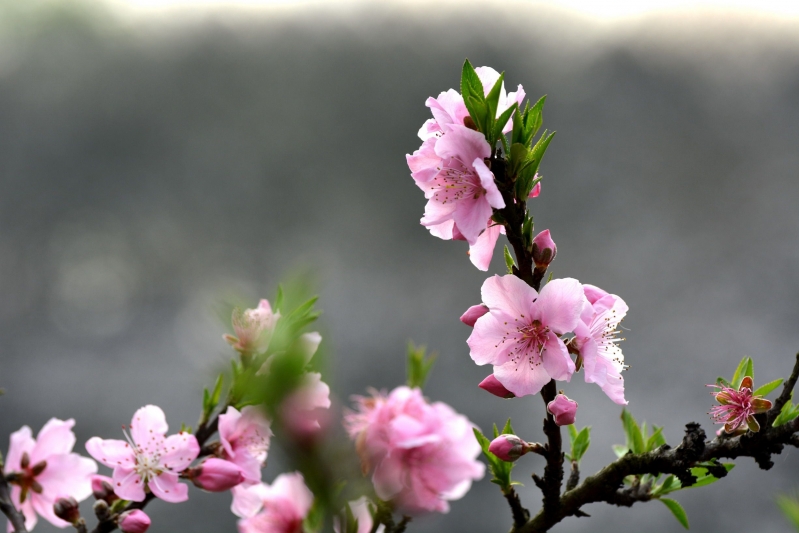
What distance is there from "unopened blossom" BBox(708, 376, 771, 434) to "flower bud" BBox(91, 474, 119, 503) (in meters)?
0.56

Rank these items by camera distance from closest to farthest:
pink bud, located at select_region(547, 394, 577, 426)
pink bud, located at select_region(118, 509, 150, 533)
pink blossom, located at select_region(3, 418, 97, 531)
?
pink bud, located at select_region(547, 394, 577, 426) → pink bud, located at select_region(118, 509, 150, 533) → pink blossom, located at select_region(3, 418, 97, 531)

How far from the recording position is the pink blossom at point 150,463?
648 millimetres

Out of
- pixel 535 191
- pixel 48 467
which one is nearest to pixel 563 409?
pixel 535 191

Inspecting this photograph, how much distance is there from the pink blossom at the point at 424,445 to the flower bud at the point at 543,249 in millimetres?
168

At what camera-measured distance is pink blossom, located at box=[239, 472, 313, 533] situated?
2.10 ft

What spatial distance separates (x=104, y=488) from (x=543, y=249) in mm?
485

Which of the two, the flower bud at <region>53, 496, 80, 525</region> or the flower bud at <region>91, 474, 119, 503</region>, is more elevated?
the flower bud at <region>91, 474, 119, 503</region>

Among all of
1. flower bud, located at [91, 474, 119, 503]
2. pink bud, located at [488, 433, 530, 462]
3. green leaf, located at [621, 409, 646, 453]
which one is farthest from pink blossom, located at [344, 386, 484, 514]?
flower bud, located at [91, 474, 119, 503]

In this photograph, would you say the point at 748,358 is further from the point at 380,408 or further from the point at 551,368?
the point at 380,408

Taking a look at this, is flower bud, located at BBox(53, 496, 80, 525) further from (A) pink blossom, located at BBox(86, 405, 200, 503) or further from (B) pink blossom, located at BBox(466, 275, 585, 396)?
(B) pink blossom, located at BBox(466, 275, 585, 396)

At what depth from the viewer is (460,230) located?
20.2 inches

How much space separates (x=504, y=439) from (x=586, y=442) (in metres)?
0.14

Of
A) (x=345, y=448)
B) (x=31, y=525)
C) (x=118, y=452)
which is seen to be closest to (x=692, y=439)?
(x=345, y=448)

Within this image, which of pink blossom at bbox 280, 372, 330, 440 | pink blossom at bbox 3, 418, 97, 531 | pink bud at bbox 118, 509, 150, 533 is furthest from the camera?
pink blossom at bbox 3, 418, 97, 531
